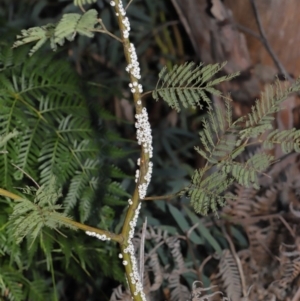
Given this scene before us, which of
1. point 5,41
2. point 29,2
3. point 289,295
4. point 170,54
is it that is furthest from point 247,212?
point 29,2

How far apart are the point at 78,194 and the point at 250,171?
309 millimetres

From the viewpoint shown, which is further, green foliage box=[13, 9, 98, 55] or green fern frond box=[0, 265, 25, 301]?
green fern frond box=[0, 265, 25, 301]

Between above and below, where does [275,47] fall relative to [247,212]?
above

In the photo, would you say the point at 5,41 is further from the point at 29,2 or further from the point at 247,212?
the point at 29,2

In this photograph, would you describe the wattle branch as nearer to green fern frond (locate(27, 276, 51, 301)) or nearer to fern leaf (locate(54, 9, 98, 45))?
fern leaf (locate(54, 9, 98, 45))

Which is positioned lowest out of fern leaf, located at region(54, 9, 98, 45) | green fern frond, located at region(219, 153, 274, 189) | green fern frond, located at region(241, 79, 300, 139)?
green fern frond, located at region(219, 153, 274, 189)

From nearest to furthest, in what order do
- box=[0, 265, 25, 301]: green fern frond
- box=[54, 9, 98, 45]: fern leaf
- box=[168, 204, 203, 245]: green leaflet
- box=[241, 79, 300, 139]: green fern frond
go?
1. box=[54, 9, 98, 45]: fern leaf
2. box=[241, 79, 300, 139]: green fern frond
3. box=[0, 265, 25, 301]: green fern frond
4. box=[168, 204, 203, 245]: green leaflet

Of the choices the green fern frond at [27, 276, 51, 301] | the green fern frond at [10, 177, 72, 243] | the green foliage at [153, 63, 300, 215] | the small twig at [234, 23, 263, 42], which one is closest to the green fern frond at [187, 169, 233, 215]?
the green foliage at [153, 63, 300, 215]

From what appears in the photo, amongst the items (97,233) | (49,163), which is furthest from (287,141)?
(49,163)

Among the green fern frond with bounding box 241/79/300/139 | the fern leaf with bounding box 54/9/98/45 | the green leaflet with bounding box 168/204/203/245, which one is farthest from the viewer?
the green leaflet with bounding box 168/204/203/245

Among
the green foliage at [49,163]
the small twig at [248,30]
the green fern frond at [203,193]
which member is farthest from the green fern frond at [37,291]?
the small twig at [248,30]

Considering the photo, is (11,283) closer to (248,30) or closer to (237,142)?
(237,142)

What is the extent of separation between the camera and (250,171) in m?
0.46

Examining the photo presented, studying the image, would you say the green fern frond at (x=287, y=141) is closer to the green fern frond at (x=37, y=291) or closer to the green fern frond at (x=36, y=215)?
the green fern frond at (x=36, y=215)
